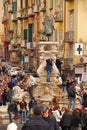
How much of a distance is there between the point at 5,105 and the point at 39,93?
7.45ft

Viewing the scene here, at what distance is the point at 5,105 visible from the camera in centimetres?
2908

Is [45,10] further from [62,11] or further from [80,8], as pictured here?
[80,8]

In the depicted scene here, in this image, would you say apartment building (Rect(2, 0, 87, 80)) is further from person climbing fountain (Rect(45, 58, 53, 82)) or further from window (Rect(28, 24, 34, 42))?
person climbing fountain (Rect(45, 58, 53, 82))

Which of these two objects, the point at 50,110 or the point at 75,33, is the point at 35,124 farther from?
the point at 75,33

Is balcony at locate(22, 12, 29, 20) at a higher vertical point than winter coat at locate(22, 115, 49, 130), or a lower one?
higher

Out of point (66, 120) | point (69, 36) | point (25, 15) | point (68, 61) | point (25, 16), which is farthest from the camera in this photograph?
point (25, 15)

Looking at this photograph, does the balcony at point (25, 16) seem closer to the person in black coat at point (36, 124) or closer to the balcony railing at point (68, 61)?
the balcony railing at point (68, 61)

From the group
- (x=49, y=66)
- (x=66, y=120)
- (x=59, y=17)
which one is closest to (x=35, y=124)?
(x=66, y=120)

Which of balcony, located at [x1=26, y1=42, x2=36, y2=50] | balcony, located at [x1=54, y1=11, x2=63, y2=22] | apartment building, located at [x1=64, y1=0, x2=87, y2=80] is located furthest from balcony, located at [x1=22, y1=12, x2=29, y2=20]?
apartment building, located at [x1=64, y1=0, x2=87, y2=80]

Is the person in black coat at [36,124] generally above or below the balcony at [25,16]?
below

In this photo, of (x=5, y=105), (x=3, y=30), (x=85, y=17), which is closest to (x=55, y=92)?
(x=5, y=105)

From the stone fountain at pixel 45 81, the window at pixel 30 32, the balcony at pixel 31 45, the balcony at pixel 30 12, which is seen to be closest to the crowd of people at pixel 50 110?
the stone fountain at pixel 45 81

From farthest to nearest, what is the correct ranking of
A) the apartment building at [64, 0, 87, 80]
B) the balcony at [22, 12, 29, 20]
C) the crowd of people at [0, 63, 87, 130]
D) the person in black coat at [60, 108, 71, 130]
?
the balcony at [22, 12, 29, 20] < the apartment building at [64, 0, 87, 80] < the person in black coat at [60, 108, 71, 130] < the crowd of people at [0, 63, 87, 130]

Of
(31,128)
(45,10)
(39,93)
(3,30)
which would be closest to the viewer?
(31,128)
